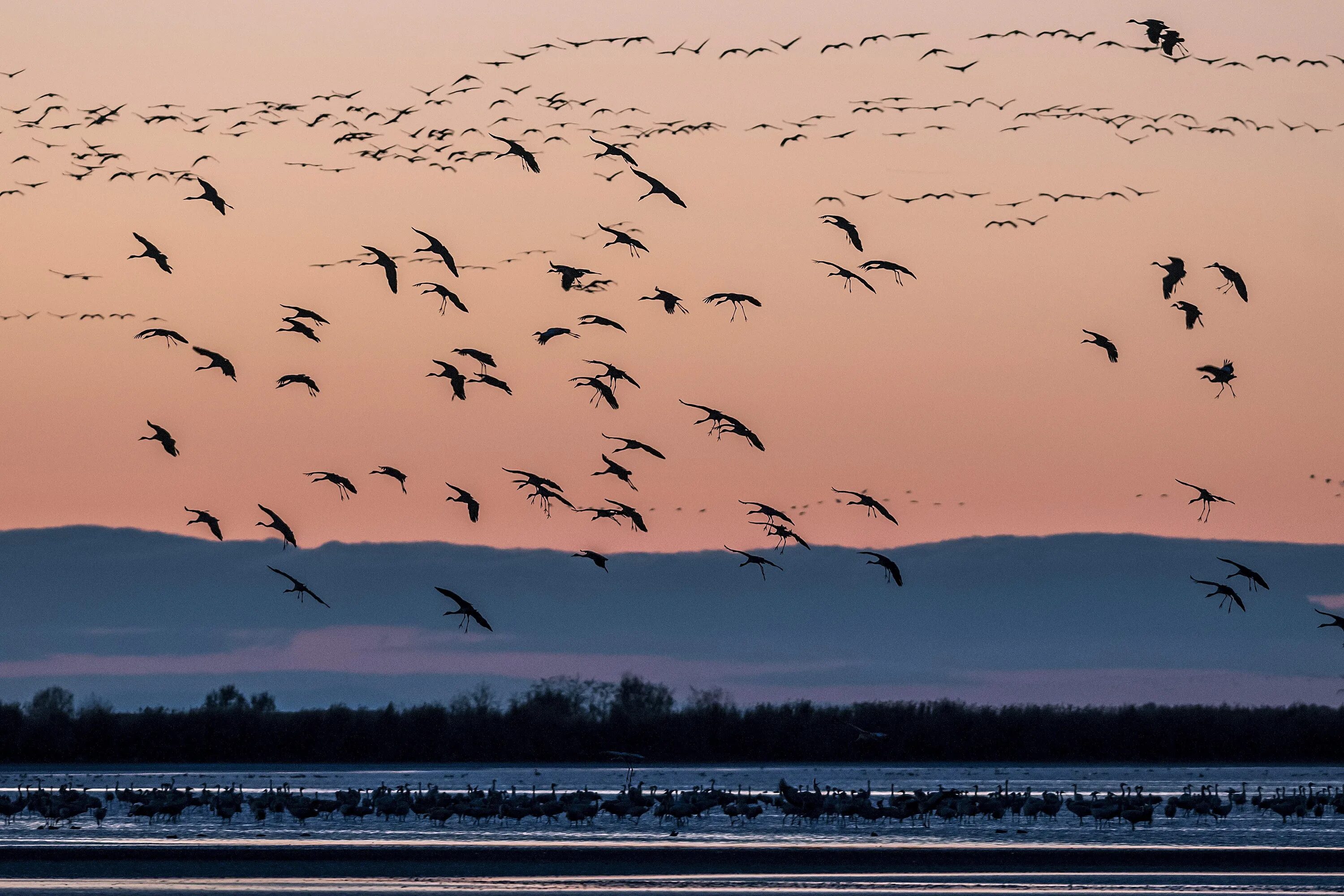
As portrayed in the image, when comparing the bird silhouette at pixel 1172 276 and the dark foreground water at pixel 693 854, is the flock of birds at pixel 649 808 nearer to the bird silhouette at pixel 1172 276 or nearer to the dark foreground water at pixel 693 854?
the dark foreground water at pixel 693 854

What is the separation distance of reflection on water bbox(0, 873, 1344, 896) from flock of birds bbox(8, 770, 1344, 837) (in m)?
14.0

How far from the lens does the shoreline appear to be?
40781 millimetres

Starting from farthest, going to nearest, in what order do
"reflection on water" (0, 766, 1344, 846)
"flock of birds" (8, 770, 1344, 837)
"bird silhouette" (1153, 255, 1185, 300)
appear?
"flock of birds" (8, 770, 1344, 837), "reflection on water" (0, 766, 1344, 846), "bird silhouette" (1153, 255, 1185, 300)

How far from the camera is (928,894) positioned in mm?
36156

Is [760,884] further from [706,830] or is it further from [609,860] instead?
[706,830]

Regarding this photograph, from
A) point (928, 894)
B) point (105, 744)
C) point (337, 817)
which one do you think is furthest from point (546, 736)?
point (928, 894)

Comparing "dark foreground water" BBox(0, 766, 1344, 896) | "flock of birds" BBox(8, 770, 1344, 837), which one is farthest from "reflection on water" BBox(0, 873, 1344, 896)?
"flock of birds" BBox(8, 770, 1344, 837)

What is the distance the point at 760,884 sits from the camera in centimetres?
3769

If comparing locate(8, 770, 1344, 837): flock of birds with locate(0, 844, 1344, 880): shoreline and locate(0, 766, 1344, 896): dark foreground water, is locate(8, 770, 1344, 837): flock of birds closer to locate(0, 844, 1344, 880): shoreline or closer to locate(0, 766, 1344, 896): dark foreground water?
locate(0, 766, 1344, 896): dark foreground water

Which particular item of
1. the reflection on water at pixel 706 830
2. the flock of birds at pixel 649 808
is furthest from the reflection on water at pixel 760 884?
the flock of birds at pixel 649 808

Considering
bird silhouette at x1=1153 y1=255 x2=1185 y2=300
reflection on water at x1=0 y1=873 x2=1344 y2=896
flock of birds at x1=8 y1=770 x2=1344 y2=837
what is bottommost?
reflection on water at x1=0 y1=873 x2=1344 y2=896

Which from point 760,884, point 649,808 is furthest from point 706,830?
point 760,884

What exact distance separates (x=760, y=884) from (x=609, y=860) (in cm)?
578

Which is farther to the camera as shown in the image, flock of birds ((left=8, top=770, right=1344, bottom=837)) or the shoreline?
flock of birds ((left=8, top=770, right=1344, bottom=837))
